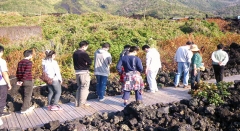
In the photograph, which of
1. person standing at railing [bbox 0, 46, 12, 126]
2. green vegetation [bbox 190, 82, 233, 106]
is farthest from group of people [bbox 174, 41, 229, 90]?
person standing at railing [bbox 0, 46, 12, 126]

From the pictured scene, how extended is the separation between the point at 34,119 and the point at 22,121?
27cm

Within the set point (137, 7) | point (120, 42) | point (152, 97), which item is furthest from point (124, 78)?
point (137, 7)

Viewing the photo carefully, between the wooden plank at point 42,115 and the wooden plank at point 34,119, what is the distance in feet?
0.23

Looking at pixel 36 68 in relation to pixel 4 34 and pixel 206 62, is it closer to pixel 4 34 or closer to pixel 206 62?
pixel 206 62

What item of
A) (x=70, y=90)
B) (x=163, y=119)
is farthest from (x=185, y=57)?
(x=70, y=90)

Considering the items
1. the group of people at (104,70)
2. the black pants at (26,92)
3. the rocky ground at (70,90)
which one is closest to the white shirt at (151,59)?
the group of people at (104,70)

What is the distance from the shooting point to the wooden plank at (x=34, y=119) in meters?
6.59

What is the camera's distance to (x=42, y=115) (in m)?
7.21

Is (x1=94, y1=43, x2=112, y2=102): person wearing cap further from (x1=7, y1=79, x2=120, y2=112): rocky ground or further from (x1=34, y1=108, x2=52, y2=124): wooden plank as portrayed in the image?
(x1=34, y1=108, x2=52, y2=124): wooden plank

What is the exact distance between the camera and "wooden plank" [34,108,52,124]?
6.84 metres

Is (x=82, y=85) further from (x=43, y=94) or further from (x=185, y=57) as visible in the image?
(x=185, y=57)

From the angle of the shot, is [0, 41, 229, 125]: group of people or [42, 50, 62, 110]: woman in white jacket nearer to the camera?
[0, 41, 229, 125]: group of people

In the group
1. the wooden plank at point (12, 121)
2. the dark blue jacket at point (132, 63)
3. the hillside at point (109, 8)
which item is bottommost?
the wooden plank at point (12, 121)

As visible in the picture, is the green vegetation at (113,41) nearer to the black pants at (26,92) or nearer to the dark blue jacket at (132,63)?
the black pants at (26,92)
